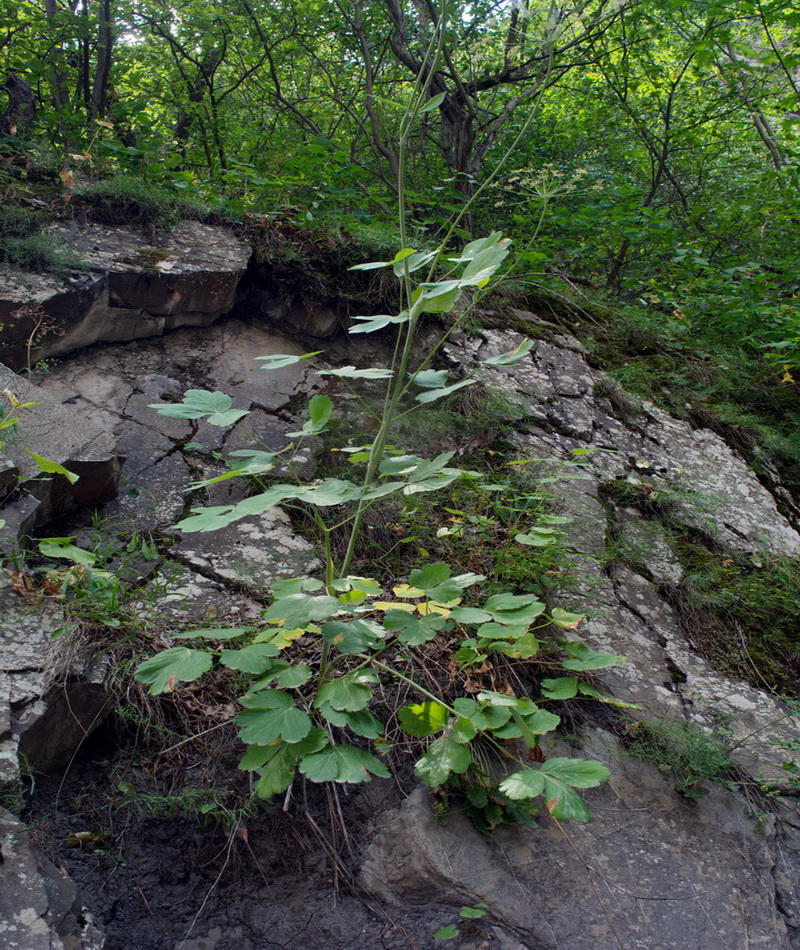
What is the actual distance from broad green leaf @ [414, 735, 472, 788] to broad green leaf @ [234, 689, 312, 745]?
29 centimetres

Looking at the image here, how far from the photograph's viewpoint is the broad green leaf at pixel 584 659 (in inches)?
67.2

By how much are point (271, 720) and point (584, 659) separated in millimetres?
928

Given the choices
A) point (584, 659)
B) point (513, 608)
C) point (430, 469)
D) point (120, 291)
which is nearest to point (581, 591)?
point (584, 659)

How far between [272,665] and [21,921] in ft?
2.24

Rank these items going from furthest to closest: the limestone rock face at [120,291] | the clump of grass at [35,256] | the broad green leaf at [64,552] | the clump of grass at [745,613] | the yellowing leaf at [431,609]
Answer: the clump of grass at [35,256], the limestone rock face at [120,291], the clump of grass at [745,613], the broad green leaf at [64,552], the yellowing leaf at [431,609]

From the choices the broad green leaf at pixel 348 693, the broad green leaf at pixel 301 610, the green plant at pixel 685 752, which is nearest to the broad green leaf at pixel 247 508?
the broad green leaf at pixel 301 610

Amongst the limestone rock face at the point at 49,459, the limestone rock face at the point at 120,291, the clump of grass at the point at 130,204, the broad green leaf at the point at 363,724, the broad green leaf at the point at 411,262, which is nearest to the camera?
the broad green leaf at the point at 363,724

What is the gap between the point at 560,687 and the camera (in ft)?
5.70

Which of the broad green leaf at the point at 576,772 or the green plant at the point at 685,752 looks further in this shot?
the green plant at the point at 685,752

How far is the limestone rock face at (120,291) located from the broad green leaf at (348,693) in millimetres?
2030

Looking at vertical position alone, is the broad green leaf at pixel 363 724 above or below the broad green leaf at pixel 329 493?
below

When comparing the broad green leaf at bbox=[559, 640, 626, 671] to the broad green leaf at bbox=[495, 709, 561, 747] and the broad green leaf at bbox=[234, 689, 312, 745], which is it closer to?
the broad green leaf at bbox=[495, 709, 561, 747]

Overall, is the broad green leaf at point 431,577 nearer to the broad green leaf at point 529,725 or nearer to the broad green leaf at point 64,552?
the broad green leaf at point 529,725

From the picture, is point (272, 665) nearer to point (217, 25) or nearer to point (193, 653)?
point (193, 653)
